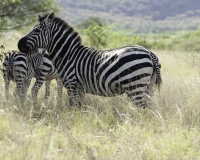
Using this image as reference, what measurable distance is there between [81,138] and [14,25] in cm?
1311

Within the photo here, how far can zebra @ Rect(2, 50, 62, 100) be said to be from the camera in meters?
8.10

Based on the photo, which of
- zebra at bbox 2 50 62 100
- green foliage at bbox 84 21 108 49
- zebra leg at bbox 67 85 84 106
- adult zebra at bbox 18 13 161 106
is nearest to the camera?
adult zebra at bbox 18 13 161 106

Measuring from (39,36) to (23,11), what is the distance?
33.2 ft

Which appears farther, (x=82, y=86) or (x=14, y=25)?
(x=14, y=25)

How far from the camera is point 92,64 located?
6.67 m

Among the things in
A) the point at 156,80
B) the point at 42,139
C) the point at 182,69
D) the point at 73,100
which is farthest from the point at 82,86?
the point at 182,69

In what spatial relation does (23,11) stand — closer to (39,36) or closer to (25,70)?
(25,70)

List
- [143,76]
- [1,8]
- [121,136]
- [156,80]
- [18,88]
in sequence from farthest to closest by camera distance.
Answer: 1. [1,8]
2. [18,88]
3. [156,80]
4. [143,76]
5. [121,136]

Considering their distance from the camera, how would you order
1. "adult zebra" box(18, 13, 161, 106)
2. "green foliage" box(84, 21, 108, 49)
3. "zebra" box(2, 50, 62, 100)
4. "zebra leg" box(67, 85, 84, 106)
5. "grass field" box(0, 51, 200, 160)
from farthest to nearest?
1. "green foliage" box(84, 21, 108, 49)
2. "zebra" box(2, 50, 62, 100)
3. "zebra leg" box(67, 85, 84, 106)
4. "adult zebra" box(18, 13, 161, 106)
5. "grass field" box(0, 51, 200, 160)

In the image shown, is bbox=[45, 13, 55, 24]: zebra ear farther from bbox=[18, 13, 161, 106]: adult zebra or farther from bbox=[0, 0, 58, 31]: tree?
bbox=[0, 0, 58, 31]: tree

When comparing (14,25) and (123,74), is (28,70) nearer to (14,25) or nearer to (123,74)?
(123,74)

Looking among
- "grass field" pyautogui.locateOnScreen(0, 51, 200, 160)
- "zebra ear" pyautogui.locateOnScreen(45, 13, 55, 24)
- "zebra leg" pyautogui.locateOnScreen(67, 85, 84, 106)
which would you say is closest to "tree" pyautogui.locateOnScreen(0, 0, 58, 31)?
"zebra ear" pyautogui.locateOnScreen(45, 13, 55, 24)

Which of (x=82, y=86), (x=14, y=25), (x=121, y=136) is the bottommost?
(x=121, y=136)

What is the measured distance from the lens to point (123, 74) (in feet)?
20.0
